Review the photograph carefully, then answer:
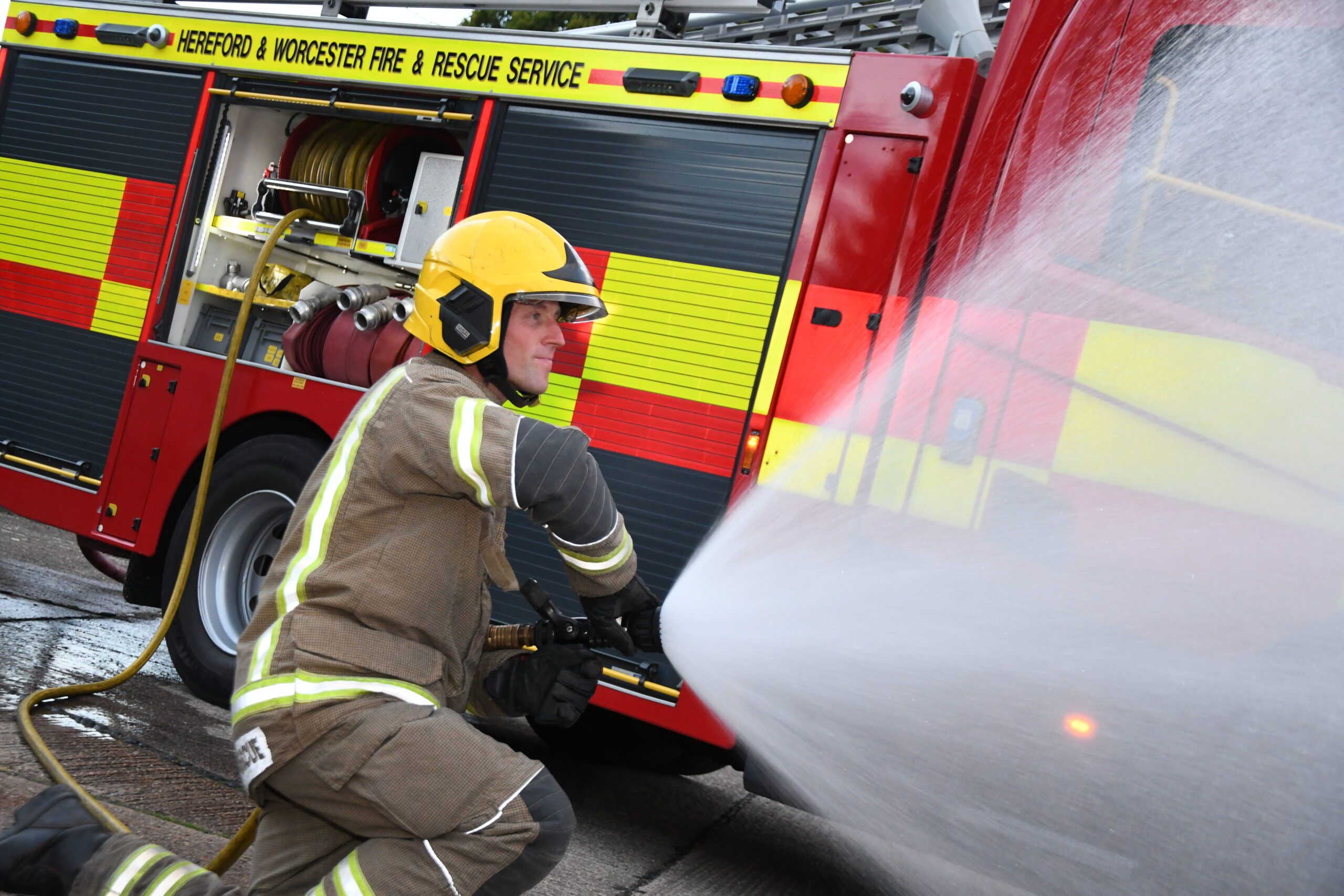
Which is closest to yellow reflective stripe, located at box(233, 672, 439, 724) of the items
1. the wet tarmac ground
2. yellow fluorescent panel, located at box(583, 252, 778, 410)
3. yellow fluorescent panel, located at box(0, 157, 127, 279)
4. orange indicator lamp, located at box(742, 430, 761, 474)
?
the wet tarmac ground

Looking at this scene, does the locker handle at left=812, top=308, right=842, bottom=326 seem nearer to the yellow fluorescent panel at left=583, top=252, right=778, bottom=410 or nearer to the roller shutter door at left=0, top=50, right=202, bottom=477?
the yellow fluorescent panel at left=583, top=252, right=778, bottom=410

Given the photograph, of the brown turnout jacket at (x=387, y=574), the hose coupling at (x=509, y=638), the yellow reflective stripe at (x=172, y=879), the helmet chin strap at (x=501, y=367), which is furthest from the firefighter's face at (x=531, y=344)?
the yellow reflective stripe at (x=172, y=879)

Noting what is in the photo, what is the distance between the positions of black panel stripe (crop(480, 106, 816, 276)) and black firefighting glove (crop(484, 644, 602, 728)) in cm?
199

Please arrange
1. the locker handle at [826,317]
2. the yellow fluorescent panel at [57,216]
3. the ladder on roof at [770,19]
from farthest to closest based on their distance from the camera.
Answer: the yellow fluorescent panel at [57,216]
the ladder on roof at [770,19]
the locker handle at [826,317]

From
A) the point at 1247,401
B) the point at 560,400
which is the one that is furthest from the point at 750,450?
the point at 1247,401

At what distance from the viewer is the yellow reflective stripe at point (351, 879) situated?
2379 mm

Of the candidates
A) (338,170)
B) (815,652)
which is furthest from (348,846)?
(338,170)

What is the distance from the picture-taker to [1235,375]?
3.54 metres

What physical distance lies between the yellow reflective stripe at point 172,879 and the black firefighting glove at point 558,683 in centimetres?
73

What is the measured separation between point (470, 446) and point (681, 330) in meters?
2.21

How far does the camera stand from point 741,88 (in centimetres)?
452

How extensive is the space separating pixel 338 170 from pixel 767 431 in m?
2.61

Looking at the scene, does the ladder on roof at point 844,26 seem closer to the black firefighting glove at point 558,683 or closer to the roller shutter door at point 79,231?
the roller shutter door at point 79,231

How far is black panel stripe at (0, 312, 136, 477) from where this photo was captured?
19.7 feet
